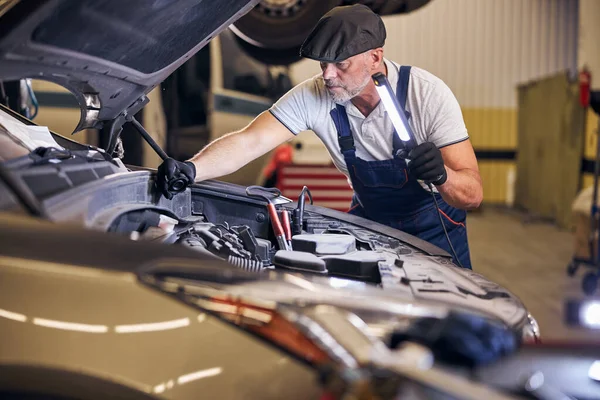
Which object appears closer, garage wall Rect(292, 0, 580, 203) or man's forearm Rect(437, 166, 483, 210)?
man's forearm Rect(437, 166, 483, 210)

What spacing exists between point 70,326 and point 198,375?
0.21 metres

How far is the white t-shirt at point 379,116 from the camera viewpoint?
223 centimetres

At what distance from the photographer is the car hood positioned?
1.32m

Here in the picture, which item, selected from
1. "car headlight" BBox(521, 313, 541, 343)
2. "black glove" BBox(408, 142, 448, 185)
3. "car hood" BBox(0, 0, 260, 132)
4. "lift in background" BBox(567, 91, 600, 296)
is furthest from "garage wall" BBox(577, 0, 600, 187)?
"car headlight" BBox(521, 313, 541, 343)

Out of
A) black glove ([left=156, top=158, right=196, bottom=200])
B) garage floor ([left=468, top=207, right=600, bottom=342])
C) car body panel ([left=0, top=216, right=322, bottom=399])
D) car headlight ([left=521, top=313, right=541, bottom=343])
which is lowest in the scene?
garage floor ([left=468, top=207, right=600, bottom=342])

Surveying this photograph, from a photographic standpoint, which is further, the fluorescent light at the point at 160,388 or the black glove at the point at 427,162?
the black glove at the point at 427,162

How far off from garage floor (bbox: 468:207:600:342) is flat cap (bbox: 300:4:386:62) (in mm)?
1371

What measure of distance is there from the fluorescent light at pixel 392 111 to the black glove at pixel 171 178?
645 millimetres

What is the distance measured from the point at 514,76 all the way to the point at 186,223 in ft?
29.1

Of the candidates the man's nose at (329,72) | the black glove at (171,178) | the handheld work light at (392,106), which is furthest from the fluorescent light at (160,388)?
the man's nose at (329,72)

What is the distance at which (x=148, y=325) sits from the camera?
961mm

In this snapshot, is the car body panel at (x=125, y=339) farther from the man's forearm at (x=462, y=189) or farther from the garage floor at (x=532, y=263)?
the garage floor at (x=532, y=263)

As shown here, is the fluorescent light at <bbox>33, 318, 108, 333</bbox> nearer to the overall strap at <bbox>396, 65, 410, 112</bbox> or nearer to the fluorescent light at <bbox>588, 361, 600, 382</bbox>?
the fluorescent light at <bbox>588, 361, 600, 382</bbox>

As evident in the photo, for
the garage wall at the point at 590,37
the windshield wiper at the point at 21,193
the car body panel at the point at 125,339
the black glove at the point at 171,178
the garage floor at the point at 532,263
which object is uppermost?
the windshield wiper at the point at 21,193
